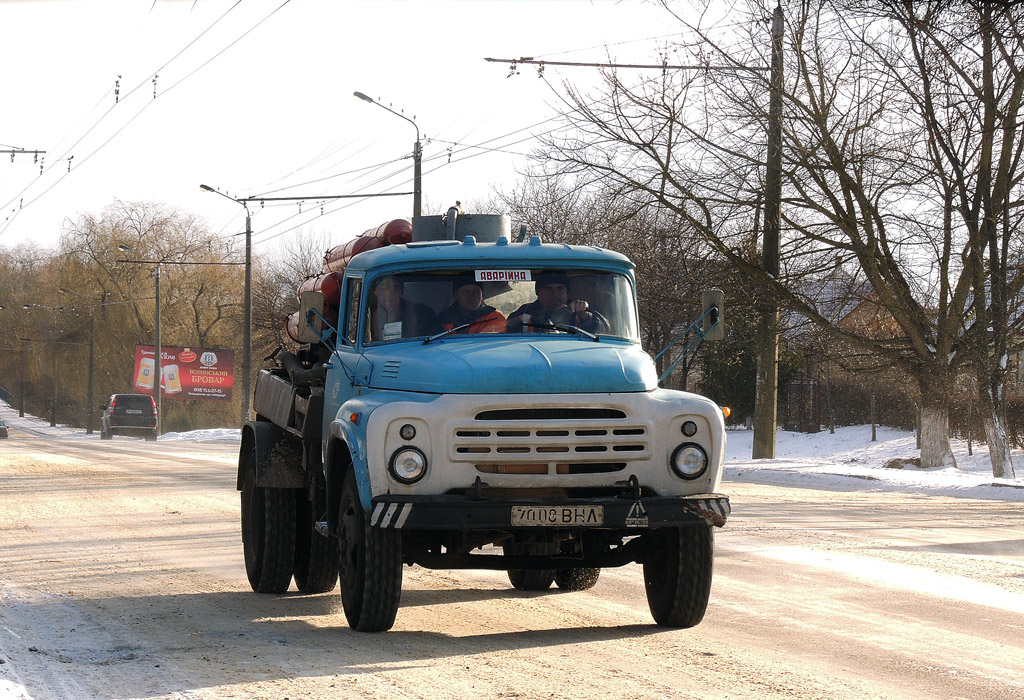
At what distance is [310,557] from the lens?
30.3ft

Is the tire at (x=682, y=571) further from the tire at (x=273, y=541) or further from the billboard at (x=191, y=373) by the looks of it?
the billboard at (x=191, y=373)

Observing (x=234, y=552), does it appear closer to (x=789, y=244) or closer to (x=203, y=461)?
(x=789, y=244)

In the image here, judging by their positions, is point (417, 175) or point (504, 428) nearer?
point (504, 428)

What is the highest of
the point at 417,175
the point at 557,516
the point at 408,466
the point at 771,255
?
the point at 417,175

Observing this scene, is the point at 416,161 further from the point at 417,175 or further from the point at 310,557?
the point at 310,557

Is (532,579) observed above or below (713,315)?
below

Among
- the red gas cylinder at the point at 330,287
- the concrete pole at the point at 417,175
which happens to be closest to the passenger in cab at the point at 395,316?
the red gas cylinder at the point at 330,287

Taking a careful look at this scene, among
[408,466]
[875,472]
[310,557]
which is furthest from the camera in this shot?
[875,472]

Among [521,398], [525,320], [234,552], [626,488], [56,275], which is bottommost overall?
[234,552]

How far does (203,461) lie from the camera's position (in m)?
30.1

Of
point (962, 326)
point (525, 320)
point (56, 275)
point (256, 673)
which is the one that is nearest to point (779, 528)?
point (525, 320)

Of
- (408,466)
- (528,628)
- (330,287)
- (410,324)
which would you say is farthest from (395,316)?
(528,628)

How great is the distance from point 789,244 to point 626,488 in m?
19.9

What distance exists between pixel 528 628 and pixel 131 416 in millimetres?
48252
